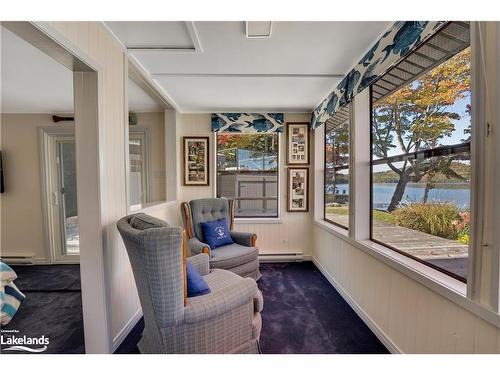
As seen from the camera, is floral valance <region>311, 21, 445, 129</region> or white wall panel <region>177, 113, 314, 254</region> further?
white wall panel <region>177, 113, 314, 254</region>

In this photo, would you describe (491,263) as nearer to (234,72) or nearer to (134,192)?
(234,72)

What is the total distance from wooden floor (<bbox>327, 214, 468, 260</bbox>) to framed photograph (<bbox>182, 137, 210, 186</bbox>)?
7.92ft

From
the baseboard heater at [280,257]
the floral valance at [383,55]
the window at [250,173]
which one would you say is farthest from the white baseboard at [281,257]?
the floral valance at [383,55]

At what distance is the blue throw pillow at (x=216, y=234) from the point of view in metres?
2.85

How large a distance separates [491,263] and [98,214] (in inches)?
83.9

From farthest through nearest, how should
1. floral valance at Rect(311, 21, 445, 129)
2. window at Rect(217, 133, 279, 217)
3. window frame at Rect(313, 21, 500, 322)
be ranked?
1. window at Rect(217, 133, 279, 217)
2. floral valance at Rect(311, 21, 445, 129)
3. window frame at Rect(313, 21, 500, 322)

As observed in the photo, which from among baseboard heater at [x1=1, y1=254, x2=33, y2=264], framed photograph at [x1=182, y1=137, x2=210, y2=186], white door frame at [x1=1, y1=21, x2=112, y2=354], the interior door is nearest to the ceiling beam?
white door frame at [x1=1, y1=21, x2=112, y2=354]

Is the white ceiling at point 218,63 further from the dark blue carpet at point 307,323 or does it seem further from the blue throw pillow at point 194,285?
the dark blue carpet at point 307,323

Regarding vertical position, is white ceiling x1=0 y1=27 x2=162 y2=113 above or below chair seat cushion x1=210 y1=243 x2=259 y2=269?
above

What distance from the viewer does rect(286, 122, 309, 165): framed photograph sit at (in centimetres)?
364

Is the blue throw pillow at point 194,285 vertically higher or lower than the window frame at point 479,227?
lower

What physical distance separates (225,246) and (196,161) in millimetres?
1433

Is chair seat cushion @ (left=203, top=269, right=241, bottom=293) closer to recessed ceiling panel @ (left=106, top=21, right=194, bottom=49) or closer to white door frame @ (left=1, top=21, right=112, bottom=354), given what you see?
white door frame @ (left=1, top=21, right=112, bottom=354)

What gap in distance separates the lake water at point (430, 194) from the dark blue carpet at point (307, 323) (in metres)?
1.05
